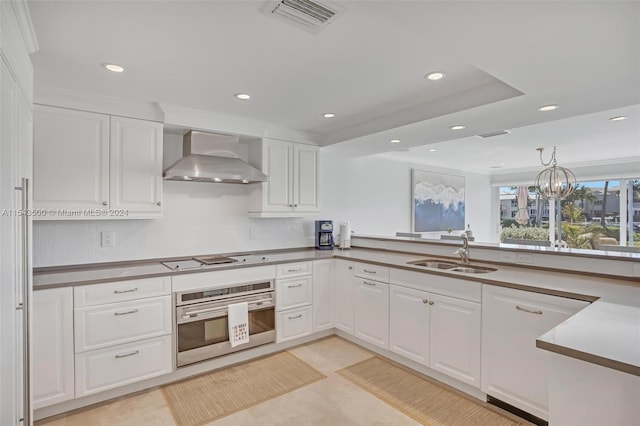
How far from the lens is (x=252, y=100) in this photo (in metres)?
2.82

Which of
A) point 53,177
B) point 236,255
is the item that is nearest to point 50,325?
point 53,177

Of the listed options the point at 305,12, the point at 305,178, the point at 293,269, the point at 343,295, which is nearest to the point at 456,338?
the point at 343,295

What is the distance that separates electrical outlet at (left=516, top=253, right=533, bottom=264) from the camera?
2.73 meters

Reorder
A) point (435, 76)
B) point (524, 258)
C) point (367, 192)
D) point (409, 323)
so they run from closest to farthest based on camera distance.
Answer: point (435, 76) → point (524, 258) → point (409, 323) → point (367, 192)

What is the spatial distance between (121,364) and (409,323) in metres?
2.26

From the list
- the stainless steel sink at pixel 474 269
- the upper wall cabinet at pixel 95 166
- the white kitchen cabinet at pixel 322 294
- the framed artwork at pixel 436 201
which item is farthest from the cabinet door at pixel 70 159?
the framed artwork at pixel 436 201

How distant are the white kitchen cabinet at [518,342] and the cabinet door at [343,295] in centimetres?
140

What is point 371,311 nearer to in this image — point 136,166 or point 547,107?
point 547,107

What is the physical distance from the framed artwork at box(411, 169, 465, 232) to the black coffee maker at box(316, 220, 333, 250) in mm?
2157

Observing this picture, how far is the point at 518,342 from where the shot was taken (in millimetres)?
2166

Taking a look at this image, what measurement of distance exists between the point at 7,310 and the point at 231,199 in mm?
2455

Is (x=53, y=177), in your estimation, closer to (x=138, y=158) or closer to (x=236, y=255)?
(x=138, y=158)

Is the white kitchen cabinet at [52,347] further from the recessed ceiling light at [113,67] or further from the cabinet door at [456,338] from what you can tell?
the cabinet door at [456,338]

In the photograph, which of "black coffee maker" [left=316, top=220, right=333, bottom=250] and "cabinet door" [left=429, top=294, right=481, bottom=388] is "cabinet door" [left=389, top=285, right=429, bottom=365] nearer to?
"cabinet door" [left=429, top=294, right=481, bottom=388]
